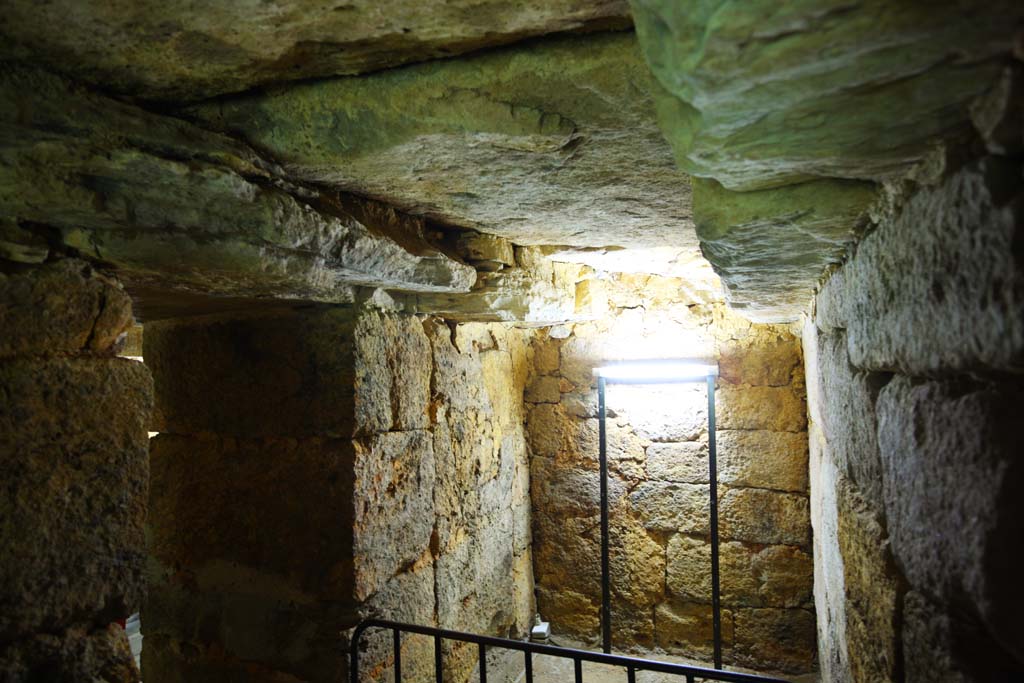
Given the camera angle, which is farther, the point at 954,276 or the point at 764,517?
the point at 764,517

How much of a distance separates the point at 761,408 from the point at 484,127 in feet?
10.4

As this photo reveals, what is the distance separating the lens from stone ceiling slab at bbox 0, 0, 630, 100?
103cm

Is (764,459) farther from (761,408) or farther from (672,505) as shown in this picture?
(672,505)

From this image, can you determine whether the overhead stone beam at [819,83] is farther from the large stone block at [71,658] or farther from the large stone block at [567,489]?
the large stone block at [567,489]

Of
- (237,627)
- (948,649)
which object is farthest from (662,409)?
(948,649)

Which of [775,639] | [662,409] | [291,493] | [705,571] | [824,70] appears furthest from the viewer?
[662,409]

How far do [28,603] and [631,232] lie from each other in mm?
2153

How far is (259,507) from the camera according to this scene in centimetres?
246

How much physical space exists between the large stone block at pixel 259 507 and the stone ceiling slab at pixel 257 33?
1425 millimetres

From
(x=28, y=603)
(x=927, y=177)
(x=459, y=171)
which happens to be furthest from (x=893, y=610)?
(x=28, y=603)

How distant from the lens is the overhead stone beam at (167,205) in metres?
1.23

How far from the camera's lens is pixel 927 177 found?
91 centimetres

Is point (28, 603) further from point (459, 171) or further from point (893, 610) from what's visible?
point (893, 610)

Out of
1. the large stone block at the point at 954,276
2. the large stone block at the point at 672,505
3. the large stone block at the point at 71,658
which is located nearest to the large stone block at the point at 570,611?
the large stone block at the point at 672,505
